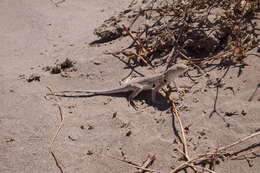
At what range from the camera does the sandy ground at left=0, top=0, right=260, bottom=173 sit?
12.6 ft

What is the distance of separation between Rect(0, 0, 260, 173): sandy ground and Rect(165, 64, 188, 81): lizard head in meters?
0.34

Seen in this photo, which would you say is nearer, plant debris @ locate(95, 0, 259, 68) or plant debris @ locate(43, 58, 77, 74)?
plant debris @ locate(95, 0, 259, 68)

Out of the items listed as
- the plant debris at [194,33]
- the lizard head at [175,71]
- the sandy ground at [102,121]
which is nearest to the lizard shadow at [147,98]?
the sandy ground at [102,121]

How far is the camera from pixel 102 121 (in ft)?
14.3

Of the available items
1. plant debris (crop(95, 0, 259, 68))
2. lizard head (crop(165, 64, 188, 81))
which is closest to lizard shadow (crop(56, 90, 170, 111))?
lizard head (crop(165, 64, 188, 81))

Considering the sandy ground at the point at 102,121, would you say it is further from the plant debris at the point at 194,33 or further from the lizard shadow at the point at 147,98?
the plant debris at the point at 194,33

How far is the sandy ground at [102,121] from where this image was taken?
3826mm

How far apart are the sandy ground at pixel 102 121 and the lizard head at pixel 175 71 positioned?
340 millimetres

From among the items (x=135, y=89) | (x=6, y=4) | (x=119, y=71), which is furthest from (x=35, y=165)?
(x=6, y=4)

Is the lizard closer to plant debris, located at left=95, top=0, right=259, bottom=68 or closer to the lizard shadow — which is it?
the lizard shadow

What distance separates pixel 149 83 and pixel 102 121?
0.75 meters

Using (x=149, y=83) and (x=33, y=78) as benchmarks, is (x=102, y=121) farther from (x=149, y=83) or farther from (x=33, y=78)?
(x=33, y=78)

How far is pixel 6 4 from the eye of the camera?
8383 mm

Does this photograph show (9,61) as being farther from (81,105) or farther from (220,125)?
(220,125)
